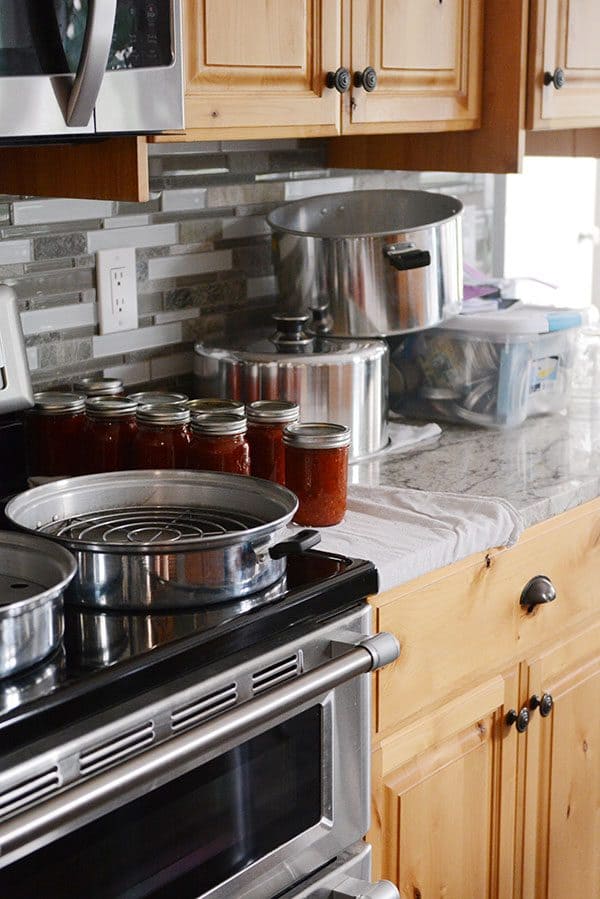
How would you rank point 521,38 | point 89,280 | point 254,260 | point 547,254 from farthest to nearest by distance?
1. point 547,254
2. point 254,260
3. point 521,38
4. point 89,280

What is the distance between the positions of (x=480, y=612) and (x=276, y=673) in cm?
49

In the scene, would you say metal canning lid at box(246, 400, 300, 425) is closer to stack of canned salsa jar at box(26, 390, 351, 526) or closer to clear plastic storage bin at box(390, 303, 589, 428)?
stack of canned salsa jar at box(26, 390, 351, 526)

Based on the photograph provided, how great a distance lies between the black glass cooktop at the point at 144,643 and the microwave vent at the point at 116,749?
0.04 metres

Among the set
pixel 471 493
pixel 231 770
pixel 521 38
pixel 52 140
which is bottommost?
pixel 231 770

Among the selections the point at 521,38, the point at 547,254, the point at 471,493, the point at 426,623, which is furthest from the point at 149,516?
the point at 547,254

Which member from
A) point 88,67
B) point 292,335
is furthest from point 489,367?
point 88,67

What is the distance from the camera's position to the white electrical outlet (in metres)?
1.97

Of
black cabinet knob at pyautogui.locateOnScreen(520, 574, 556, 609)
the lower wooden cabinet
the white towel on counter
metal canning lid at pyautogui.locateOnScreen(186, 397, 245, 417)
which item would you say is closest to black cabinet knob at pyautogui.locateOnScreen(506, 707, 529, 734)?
the lower wooden cabinet

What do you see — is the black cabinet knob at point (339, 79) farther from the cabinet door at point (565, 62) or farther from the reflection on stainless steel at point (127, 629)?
the reflection on stainless steel at point (127, 629)

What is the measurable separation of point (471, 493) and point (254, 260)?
667 millimetres

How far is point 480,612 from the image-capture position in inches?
69.3

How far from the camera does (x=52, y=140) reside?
146 centimetres

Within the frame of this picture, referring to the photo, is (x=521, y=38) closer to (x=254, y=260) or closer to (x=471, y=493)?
(x=254, y=260)

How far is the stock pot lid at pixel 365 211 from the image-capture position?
7.23 feet
